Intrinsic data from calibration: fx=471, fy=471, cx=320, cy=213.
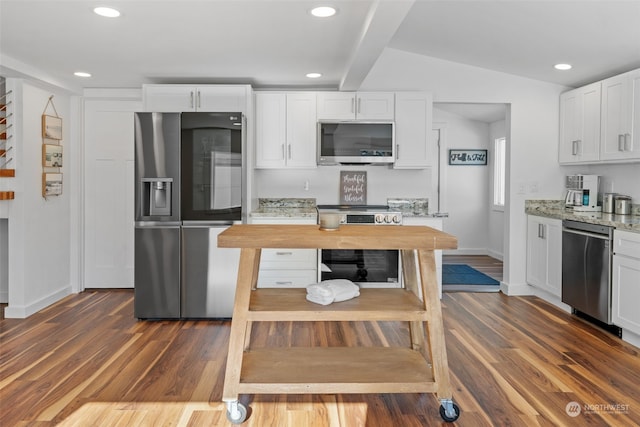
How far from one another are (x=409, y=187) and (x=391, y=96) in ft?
3.45

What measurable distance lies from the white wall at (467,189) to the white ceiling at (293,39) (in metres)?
2.76

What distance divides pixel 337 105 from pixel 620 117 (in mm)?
2522

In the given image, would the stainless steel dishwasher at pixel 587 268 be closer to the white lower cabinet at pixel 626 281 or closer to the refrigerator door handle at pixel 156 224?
the white lower cabinet at pixel 626 281

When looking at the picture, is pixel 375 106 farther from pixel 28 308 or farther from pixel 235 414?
pixel 28 308

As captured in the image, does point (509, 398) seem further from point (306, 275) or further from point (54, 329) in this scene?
point (54, 329)

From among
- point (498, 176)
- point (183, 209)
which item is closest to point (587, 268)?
point (183, 209)

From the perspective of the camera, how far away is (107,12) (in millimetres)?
2920

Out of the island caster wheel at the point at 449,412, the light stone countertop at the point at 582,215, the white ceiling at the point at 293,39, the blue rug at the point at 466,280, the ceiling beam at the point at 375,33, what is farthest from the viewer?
the blue rug at the point at 466,280

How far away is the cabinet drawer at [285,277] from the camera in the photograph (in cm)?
445

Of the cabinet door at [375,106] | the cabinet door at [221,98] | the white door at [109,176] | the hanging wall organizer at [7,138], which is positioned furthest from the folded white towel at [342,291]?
the white door at [109,176]

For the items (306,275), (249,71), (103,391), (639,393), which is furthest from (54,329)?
(639,393)

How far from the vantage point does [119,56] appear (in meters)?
3.90

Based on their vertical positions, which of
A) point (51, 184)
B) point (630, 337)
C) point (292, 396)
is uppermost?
point (51, 184)

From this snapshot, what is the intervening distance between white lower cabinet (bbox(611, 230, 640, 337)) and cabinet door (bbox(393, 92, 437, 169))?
193 cm
